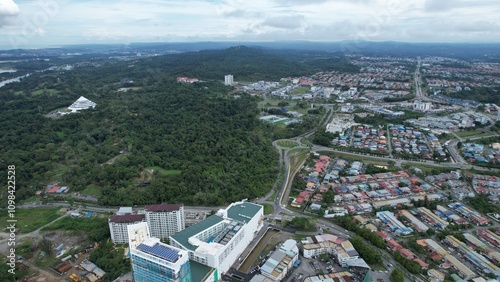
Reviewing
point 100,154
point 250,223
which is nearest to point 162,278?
point 250,223

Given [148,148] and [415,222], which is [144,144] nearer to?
[148,148]

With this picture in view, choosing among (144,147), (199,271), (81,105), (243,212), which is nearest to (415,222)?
(243,212)

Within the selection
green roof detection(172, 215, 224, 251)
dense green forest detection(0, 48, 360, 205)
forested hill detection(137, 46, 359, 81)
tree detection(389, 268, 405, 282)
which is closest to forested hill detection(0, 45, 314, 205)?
dense green forest detection(0, 48, 360, 205)

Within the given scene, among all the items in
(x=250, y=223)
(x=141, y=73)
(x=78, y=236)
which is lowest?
(x=78, y=236)

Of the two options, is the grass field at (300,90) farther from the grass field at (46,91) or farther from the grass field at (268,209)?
the grass field at (46,91)

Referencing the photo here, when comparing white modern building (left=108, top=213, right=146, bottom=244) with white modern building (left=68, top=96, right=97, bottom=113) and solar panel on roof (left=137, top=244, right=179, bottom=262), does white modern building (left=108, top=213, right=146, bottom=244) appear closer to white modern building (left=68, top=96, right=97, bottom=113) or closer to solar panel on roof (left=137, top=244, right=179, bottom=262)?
solar panel on roof (left=137, top=244, right=179, bottom=262)

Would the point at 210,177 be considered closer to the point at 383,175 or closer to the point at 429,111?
the point at 383,175
